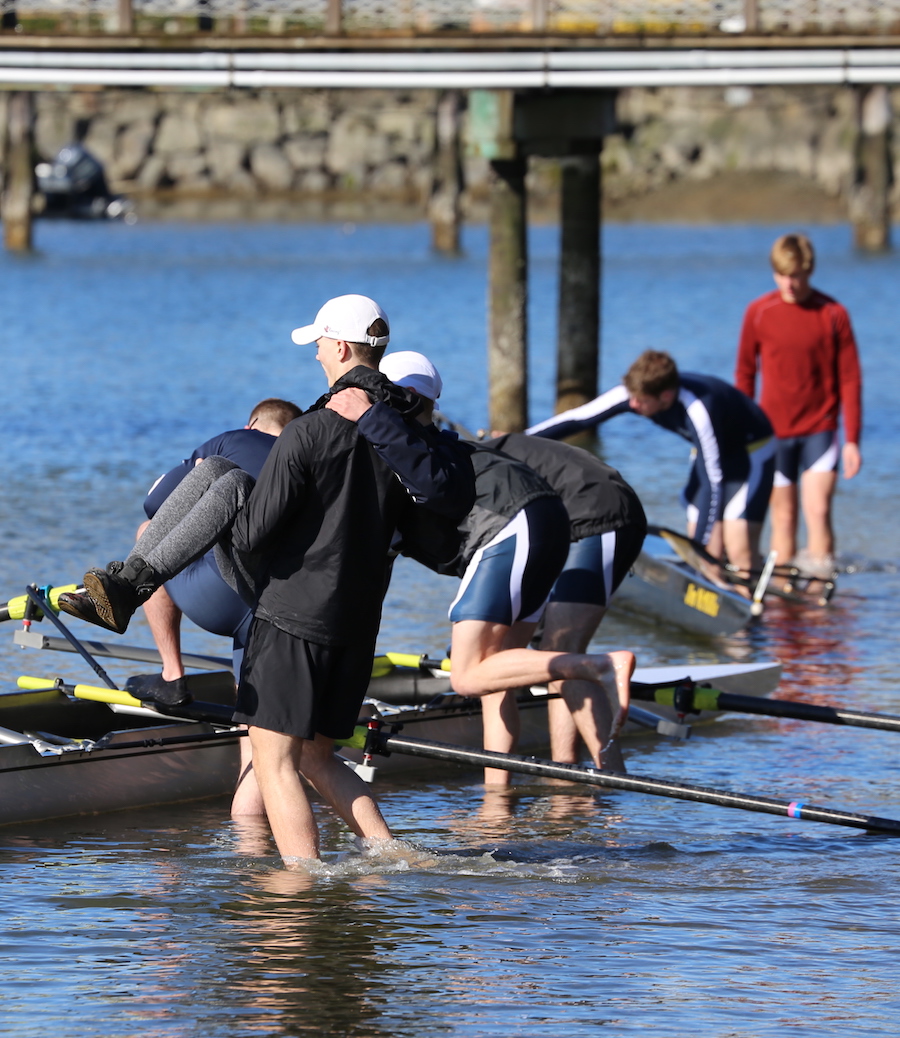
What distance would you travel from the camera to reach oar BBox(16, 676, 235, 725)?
6.17 metres

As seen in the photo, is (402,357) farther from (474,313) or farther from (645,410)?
(474,313)

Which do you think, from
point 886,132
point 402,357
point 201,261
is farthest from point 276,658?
point 201,261

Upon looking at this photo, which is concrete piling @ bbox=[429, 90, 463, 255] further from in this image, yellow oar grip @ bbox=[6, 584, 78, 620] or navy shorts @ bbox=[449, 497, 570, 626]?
navy shorts @ bbox=[449, 497, 570, 626]

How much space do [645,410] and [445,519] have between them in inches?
119

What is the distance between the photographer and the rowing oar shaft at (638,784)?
563 cm

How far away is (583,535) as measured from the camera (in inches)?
270

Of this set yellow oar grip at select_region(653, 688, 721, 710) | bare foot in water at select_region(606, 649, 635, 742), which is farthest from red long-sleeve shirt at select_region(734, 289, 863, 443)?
bare foot in water at select_region(606, 649, 635, 742)

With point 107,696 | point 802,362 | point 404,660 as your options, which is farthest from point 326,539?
point 802,362

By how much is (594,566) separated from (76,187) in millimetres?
51928

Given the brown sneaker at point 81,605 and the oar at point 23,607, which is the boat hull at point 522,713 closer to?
the oar at point 23,607

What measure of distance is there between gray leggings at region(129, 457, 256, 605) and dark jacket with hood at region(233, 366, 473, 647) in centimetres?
19

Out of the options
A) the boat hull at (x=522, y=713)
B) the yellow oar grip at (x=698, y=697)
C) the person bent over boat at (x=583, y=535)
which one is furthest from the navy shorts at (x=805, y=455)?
the yellow oar grip at (x=698, y=697)

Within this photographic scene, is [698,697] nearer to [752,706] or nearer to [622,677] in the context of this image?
[752,706]

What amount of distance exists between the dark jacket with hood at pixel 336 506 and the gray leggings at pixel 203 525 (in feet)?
0.61
